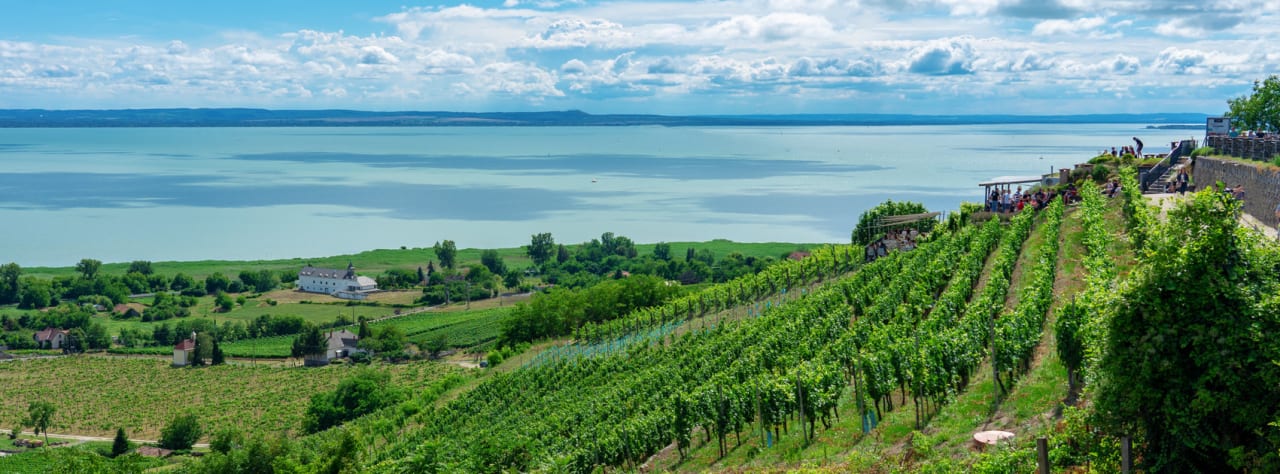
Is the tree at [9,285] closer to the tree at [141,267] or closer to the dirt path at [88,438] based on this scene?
the tree at [141,267]

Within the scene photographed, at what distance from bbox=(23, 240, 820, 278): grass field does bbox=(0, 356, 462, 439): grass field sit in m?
32.7

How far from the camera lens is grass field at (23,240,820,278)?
111812mm

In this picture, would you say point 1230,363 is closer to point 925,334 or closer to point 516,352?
point 925,334

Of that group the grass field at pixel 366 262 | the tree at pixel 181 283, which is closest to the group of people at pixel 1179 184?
the grass field at pixel 366 262

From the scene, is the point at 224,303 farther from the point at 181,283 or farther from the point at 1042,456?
the point at 1042,456

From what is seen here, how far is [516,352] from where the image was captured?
56.7 m

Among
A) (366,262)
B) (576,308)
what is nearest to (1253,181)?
(576,308)

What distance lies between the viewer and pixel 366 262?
383 ft

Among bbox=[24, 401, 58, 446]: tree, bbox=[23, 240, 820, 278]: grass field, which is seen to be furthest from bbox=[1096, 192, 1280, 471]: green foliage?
bbox=[23, 240, 820, 278]: grass field

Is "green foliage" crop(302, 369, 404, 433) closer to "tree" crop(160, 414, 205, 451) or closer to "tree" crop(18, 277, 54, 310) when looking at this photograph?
"tree" crop(160, 414, 205, 451)

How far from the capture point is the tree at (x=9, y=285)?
4168 inches

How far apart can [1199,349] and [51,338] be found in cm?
10016

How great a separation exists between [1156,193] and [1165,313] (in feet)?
93.7

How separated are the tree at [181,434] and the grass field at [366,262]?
60367mm
